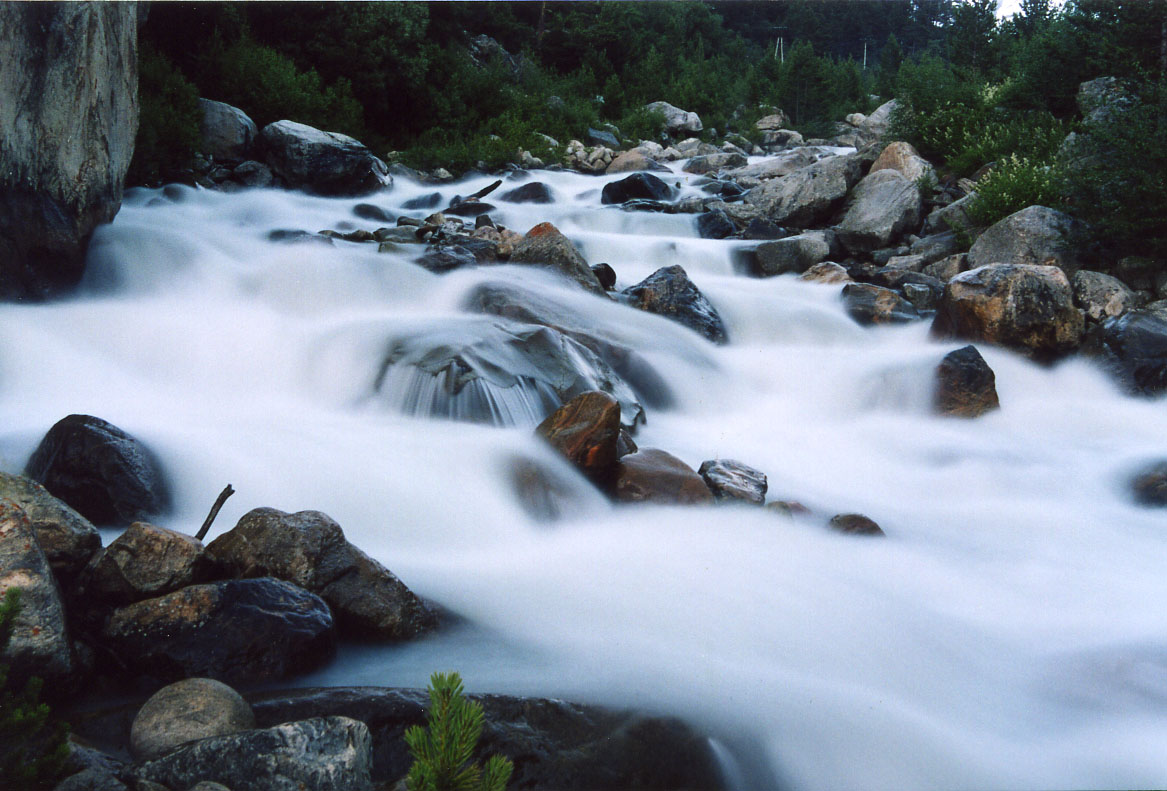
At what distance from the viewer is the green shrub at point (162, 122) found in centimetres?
1279

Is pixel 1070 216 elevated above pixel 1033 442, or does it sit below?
above

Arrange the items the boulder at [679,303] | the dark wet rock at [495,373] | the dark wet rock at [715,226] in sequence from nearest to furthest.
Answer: the dark wet rock at [495,373]
the boulder at [679,303]
the dark wet rock at [715,226]

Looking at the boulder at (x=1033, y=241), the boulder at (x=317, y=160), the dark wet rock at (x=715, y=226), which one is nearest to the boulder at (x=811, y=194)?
the dark wet rock at (x=715, y=226)

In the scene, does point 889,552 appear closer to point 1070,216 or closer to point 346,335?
point 346,335

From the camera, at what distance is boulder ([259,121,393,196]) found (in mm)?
14859

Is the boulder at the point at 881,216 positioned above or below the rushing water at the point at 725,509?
above

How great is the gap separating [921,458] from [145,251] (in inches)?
322

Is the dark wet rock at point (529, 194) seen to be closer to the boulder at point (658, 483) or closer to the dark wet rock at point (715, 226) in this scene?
the dark wet rock at point (715, 226)

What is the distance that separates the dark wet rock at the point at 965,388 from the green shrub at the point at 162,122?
1156 centimetres

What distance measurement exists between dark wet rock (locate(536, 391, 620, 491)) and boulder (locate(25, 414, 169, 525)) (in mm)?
2340

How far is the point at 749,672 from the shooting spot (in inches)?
131

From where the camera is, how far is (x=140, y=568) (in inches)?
123

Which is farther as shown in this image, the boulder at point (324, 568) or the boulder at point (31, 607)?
the boulder at point (324, 568)

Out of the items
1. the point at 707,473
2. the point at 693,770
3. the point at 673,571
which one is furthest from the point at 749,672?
the point at 707,473
